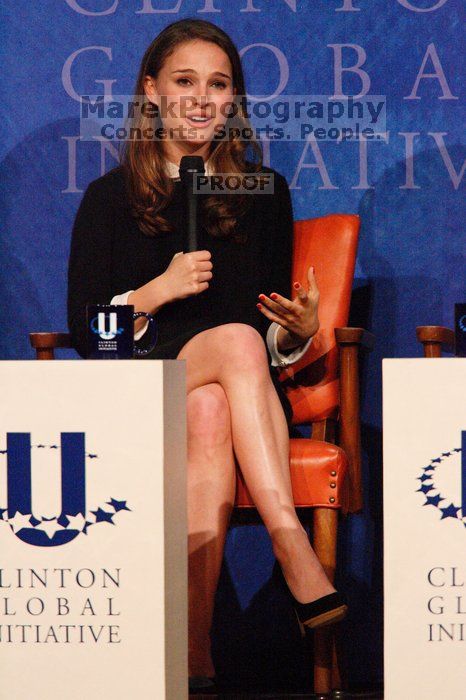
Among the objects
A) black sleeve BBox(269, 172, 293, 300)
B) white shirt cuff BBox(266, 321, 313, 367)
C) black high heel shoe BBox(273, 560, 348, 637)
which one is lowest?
black high heel shoe BBox(273, 560, 348, 637)

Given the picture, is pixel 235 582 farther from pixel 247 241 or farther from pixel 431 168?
pixel 431 168

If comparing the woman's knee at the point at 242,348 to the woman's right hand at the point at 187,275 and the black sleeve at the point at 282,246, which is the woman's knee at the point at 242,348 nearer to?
the woman's right hand at the point at 187,275

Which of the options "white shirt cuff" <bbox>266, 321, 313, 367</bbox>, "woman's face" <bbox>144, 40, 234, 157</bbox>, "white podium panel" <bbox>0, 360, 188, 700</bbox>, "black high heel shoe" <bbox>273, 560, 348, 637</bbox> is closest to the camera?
"white podium panel" <bbox>0, 360, 188, 700</bbox>

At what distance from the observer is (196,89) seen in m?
2.55

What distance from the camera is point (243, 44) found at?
2896 millimetres

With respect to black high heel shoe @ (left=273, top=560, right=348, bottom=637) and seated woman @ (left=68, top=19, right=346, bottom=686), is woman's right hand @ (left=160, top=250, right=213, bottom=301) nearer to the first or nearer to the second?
seated woman @ (left=68, top=19, right=346, bottom=686)

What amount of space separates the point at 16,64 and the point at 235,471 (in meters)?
1.43

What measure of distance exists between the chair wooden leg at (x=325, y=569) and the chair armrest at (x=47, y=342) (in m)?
0.68

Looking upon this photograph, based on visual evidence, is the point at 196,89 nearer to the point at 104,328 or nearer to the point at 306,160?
the point at 306,160

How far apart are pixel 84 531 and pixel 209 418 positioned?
0.51 metres

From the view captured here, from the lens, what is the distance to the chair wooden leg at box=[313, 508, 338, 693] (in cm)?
214

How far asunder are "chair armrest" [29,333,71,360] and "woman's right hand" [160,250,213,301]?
0.26m

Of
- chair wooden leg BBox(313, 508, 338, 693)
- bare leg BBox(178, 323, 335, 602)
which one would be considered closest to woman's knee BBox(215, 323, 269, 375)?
bare leg BBox(178, 323, 335, 602)

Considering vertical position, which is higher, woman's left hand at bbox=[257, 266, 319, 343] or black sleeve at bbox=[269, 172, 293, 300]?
black sleeve at bbox=[269, 172, 293, 300]
